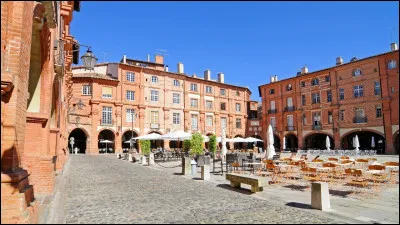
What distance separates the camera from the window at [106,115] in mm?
37622

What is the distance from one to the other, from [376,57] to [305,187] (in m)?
30.7

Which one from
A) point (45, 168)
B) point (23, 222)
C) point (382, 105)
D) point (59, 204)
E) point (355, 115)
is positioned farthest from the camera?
point (355, 115)

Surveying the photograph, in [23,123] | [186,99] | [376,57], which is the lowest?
[23,123]

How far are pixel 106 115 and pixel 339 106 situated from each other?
1145 inches

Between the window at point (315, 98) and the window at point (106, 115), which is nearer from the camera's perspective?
the window at point (106, 115)

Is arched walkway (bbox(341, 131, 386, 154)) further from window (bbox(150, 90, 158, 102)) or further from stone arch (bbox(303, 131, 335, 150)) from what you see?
window (bbox(150, 90, 158, 102))

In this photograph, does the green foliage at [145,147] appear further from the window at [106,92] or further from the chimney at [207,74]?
the chimney at [207,74]

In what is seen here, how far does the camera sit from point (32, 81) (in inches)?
338

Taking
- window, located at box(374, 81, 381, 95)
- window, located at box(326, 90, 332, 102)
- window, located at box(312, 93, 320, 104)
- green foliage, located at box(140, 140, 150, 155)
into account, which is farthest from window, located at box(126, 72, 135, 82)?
window, located at box(374, 81, 381, 95)

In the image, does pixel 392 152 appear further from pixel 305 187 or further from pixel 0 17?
pixel 0 17

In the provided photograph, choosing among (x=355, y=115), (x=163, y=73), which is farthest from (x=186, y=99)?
(x=355, y=115)

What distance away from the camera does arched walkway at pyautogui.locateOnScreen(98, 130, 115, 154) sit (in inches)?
1512

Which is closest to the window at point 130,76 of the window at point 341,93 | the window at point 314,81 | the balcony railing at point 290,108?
the balcony railing at point 290,108

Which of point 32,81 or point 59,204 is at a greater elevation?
point 32,81
